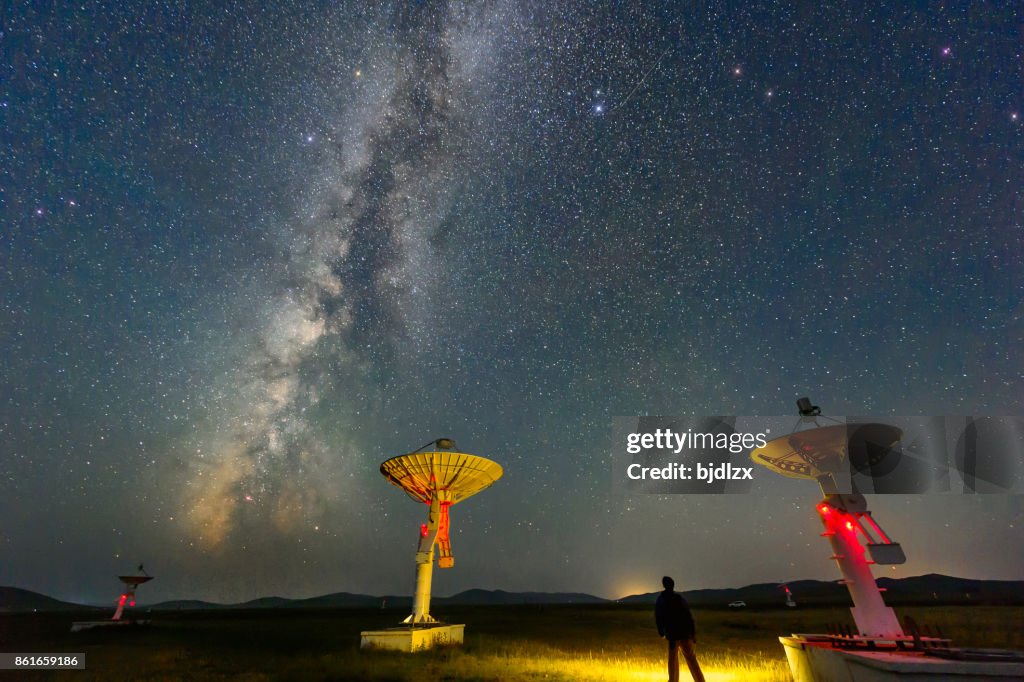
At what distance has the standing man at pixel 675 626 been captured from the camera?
991cm

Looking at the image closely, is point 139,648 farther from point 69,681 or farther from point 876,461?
point 876,461

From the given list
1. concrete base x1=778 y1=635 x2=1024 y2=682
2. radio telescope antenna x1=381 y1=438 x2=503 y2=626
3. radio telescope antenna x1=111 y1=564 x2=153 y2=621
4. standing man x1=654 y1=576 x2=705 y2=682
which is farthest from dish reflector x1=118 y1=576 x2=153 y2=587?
concrete base x1=778 y1=635 x2=1024 y2=682

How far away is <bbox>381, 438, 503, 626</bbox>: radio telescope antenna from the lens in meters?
25.0

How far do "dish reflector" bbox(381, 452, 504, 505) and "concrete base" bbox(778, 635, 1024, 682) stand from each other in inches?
673

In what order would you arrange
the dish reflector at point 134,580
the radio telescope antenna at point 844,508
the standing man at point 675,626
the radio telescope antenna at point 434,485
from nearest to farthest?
the standing man at point 675,626
the radio telescope antenna at point 844,508
the radio telescope antenna at point 434,485
the dish reflector at point 134,580

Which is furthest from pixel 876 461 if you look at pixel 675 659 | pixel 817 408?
pixel 675 659

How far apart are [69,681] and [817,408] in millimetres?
25563

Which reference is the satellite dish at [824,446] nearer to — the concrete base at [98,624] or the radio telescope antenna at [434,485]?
the radio telescope antenna at [434,485]

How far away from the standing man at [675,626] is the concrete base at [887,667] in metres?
2.63

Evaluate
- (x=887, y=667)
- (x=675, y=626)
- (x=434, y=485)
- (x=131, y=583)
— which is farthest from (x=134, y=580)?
(x=887, y=667)

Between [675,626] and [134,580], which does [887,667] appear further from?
[134,580]

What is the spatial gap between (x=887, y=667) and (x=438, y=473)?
20.9 m

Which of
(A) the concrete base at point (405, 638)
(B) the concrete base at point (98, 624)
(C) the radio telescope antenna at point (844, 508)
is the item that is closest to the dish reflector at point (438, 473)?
(A) the concrete base at point (405, 638)

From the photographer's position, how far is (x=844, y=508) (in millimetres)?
14773
